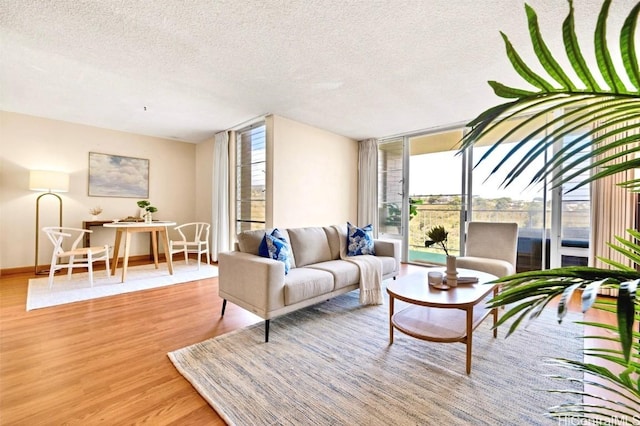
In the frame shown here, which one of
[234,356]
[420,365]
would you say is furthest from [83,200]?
[420,365]

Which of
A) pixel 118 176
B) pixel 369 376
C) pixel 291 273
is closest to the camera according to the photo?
pixel 369 376

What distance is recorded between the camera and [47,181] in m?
4.21

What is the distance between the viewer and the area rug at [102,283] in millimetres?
3273

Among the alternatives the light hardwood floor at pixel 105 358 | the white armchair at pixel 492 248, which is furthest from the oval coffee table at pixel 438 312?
the light hardwood floor at pixel 105 358

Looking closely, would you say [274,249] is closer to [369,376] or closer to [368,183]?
[369,376]

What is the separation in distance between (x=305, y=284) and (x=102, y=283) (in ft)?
9.92

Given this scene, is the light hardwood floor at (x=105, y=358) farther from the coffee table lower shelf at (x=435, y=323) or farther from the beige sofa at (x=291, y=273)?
the coffee table lower shelf at (x=435, y=323)

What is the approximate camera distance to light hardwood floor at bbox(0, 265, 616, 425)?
1.57m

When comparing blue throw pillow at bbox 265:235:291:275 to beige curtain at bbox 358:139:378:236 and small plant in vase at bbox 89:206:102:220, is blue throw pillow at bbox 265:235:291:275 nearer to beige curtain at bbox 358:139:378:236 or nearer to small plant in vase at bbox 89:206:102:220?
beige curtain at bbox 358:139:378:236

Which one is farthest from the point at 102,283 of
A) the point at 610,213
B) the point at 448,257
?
the point at 610,213

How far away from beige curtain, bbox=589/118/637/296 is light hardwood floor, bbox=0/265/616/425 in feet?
13.3

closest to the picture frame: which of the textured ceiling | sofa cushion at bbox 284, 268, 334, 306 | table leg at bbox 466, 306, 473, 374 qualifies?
the textured ceiling

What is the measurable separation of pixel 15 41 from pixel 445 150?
533 cm

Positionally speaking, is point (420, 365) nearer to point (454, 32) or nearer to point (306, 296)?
point (306, 296)
